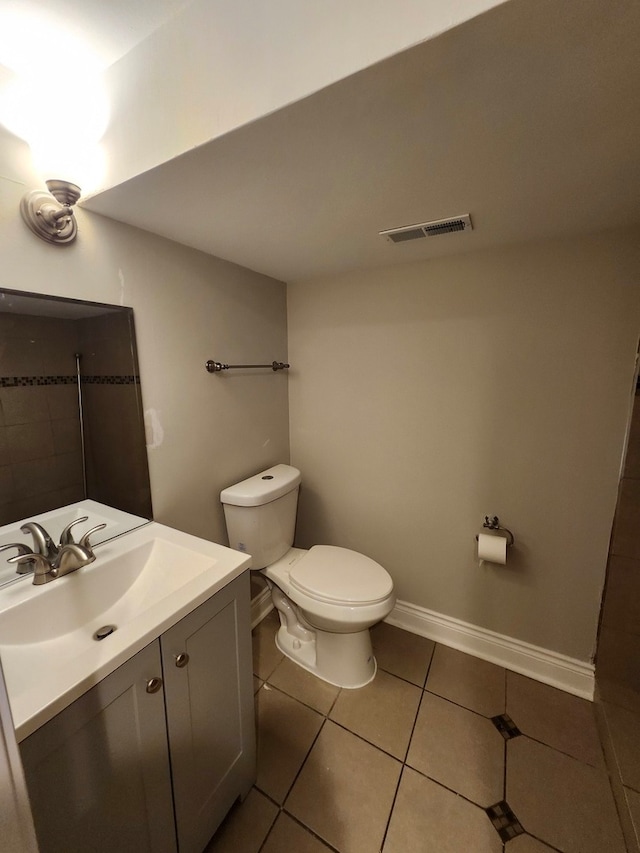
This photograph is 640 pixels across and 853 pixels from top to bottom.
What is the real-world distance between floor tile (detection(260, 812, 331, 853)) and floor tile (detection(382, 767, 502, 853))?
207 mm

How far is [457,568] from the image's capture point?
1.68 m

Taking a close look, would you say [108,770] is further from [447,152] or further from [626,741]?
[626,741]

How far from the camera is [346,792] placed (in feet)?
3.74

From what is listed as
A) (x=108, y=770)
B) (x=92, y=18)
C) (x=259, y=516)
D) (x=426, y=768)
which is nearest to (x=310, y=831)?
(x=426, y=768)

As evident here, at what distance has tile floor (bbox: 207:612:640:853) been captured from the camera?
3.38 ft

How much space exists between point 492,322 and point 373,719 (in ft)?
5.56

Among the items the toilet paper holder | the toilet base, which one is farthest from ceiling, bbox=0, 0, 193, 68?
the toilet base

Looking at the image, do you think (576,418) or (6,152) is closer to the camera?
(6,152)

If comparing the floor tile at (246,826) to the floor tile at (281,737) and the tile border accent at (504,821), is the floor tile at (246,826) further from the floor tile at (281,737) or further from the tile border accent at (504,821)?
the tile border accent at (504,821)

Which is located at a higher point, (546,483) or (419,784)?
(546,483)

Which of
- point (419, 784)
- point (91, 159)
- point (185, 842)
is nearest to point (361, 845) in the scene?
point (419, 784)

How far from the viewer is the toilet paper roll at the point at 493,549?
145 centimetres

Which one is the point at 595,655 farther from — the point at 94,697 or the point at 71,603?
the point at 71,603

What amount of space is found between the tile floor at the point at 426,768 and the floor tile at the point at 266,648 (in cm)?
1
